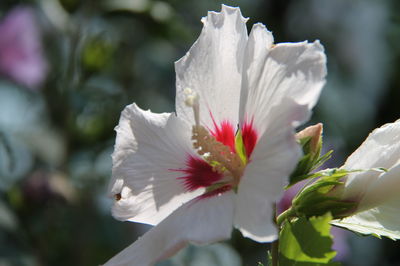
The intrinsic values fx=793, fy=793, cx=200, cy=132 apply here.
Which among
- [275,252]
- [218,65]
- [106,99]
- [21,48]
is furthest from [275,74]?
[21,48]

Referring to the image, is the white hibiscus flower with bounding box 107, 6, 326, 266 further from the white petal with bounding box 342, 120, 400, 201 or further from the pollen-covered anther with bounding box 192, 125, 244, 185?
the white petal with bounding box 342, 120, 400, 201

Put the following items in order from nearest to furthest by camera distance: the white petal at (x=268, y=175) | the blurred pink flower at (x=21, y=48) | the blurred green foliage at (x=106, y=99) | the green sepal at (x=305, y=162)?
the white petal at (x=268, y=175)
the green sepal at (x=305, y=162)
the blurred green foliage at (x=106, y=99)
the blurred pink flower at (x=21, y=48)

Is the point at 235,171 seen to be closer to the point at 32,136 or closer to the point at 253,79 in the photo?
the point at 253,79

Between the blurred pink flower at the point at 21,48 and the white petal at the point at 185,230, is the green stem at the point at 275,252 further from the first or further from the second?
the blurred pink flower at the point at 21,48

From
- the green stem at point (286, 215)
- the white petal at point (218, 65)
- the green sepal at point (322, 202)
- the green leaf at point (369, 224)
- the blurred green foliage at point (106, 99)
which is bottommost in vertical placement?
the blurred green foliage at point (106, 99)

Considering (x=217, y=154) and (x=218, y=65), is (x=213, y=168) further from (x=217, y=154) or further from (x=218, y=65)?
(x=218, y=65)

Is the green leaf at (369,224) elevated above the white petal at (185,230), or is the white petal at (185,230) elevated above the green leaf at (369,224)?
the white petal at (185,230)

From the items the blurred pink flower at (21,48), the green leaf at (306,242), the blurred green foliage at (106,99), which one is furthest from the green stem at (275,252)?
the blurred pink flower at (21,48)

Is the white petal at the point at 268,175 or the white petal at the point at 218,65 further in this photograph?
the white petal at the point at 218,65
